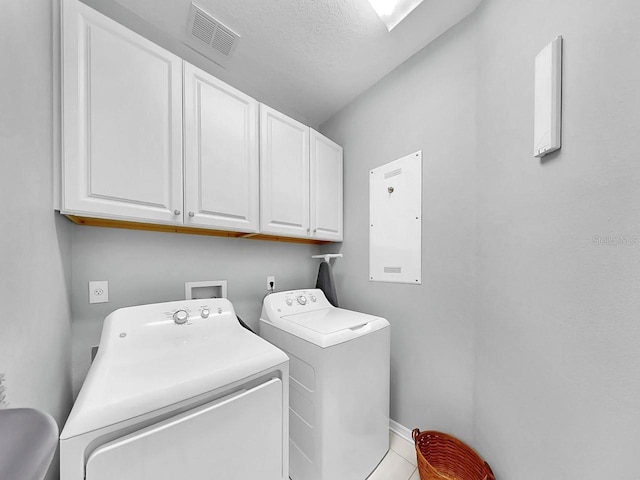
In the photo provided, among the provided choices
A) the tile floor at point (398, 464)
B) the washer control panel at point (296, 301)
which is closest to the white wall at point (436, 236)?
the tile floor at point (398, 464)

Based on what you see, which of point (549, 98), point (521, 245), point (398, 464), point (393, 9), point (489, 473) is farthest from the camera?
point (398, 464)

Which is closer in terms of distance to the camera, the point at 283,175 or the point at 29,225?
the point at 29,225

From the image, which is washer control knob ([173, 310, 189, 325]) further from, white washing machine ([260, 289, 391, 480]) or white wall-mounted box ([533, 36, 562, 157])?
white wall-mounted box ([533, 36, 562, 157])

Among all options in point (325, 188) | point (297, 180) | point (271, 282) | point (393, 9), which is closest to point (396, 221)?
point (325, 188)

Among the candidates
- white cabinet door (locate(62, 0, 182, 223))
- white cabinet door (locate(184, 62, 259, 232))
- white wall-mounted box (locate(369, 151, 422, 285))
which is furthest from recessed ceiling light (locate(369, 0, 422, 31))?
white cabinet door (locate(62, 0, 182, 223))

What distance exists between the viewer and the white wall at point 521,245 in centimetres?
65

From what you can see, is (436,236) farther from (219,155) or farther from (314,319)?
(219,155)

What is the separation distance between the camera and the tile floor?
Answer: 4.44 feet

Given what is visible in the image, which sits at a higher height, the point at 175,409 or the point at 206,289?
the point at 206,289

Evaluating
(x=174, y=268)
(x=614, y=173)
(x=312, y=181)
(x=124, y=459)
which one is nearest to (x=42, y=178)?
(x=174, y=268)

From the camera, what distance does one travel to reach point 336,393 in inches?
46.5

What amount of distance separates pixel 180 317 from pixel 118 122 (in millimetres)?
959

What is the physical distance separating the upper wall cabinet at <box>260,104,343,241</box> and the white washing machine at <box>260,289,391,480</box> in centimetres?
68

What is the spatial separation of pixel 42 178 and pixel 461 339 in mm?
2053
